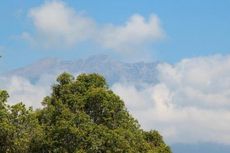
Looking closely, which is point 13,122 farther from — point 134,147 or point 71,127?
point 134,147

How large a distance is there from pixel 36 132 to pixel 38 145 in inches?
135

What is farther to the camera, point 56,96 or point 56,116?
point 56,96

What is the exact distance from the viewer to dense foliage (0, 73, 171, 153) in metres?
61.0

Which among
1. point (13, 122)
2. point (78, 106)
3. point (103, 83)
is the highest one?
point (103, 83)

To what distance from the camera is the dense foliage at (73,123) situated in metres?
61.0

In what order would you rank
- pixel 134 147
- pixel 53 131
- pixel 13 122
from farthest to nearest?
pixel 134 147, pixel 53 131, pixel 13 122

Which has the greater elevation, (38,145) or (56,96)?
(56,96)

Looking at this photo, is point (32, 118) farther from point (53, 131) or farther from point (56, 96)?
point (56, 96)

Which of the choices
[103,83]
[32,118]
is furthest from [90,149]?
[103,83]

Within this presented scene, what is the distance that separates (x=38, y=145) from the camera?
66.9 m

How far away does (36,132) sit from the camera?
2518 inches

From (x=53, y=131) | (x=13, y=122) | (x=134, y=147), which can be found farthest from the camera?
(x=134, y=147)

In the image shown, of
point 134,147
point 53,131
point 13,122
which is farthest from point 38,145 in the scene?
point 134,147

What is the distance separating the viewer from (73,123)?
64.7 m
